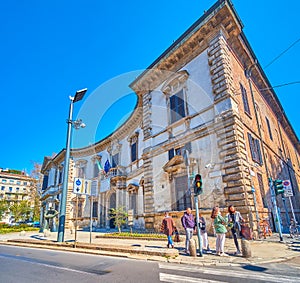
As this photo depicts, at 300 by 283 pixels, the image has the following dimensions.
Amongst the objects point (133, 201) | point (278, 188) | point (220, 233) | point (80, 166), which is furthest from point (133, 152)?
point (220, 233)

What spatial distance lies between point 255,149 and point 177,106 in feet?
17.9

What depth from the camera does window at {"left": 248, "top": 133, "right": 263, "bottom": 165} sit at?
1126 cm

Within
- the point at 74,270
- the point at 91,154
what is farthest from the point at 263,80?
the point at 91,154

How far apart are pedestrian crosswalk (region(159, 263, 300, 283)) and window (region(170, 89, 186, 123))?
9.55 metres

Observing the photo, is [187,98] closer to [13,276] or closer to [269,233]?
[269,233]

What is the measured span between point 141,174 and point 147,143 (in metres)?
3.92

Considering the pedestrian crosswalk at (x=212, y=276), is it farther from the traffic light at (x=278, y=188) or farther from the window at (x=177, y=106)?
the window at (x=177, y=106)

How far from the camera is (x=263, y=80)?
56.1 ft

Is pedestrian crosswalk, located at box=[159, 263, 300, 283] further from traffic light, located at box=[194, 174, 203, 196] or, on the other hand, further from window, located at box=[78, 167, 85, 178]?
window, located at box=[78, 167, 85, 178]

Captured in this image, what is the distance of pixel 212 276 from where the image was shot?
4.09 m

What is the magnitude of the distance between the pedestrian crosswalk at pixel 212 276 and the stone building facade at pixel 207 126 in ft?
15.9

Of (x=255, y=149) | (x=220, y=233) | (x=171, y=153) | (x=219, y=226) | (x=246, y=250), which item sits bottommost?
(x=246, y=250)

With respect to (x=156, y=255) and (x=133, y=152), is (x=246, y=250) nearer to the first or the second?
(x=156, y=255)

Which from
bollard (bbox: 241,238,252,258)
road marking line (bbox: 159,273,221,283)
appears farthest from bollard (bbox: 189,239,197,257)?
road marking line (bbox: 159,273,221,283)
